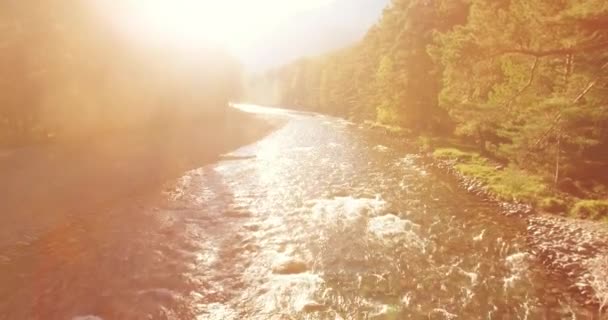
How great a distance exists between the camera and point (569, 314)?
10586mm

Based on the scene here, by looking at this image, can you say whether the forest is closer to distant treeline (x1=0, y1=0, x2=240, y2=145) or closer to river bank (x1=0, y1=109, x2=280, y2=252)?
river bank (x1=0, y1=109, x2=280, y2=252)

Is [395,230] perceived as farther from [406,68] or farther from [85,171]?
[406,68]

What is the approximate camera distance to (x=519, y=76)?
21.9 metres

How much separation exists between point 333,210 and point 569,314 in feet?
36.5

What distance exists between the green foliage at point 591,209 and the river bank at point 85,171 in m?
23.1

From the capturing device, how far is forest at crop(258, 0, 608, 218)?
1280cm

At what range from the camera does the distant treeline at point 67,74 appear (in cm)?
4306

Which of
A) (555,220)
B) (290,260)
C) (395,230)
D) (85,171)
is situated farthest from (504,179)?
(85,171)

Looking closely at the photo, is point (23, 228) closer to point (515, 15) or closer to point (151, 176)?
point (151, 176)

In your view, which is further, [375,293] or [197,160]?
[197,160]

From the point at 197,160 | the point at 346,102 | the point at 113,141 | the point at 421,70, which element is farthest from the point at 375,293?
the point at 346,102

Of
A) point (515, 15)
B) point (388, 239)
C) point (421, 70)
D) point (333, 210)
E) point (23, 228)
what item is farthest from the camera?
point (421, 70)

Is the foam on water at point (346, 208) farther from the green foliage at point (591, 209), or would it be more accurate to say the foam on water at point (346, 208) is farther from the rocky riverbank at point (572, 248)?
the green foliage at point (591, 209)

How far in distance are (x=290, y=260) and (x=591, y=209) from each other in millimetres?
13485
